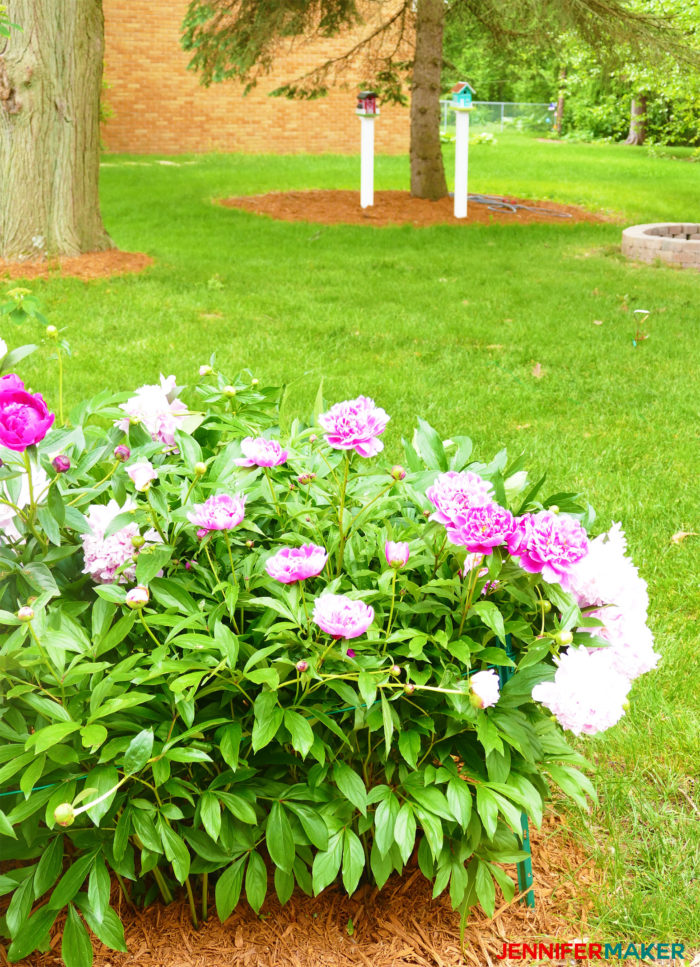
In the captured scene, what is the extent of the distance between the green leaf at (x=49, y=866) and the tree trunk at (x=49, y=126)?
272 inches

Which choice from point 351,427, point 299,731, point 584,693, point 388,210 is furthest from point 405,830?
point 388,210

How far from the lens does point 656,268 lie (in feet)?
28.5

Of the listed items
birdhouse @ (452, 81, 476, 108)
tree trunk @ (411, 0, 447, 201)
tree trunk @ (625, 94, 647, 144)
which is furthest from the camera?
tree trunk @ (625, 94, 647, 144)

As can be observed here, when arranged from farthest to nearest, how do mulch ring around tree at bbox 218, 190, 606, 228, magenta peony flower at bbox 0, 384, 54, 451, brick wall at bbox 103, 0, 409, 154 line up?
1. brick wall at bbox 103, 0, 409, 154
2. mulch ring around tree at bbox 218, 190, 606, 228
3. magenta peony flower at bbox 0, 384, 54, 451

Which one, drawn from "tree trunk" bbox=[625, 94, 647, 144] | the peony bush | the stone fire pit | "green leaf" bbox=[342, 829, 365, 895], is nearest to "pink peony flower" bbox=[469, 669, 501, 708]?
the peony bush

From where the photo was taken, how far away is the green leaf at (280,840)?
1550 mm

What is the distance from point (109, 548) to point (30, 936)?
667 mm

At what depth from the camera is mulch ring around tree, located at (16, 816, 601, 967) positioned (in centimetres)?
175

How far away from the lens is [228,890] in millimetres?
1623

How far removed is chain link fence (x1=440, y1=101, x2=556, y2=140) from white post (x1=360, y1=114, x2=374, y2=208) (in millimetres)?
22334

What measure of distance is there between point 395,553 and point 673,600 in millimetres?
1908

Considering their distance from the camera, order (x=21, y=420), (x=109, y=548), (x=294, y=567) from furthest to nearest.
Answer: (x=109, y=548) < (x=294, y=567) < (x=21, y=420)

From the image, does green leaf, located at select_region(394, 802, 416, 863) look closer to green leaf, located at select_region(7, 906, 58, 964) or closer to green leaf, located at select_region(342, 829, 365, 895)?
green leaf, located at select_region(342, 829, 365, 895)

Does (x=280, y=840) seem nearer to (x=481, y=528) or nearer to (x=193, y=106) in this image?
(x=481, y=528)
